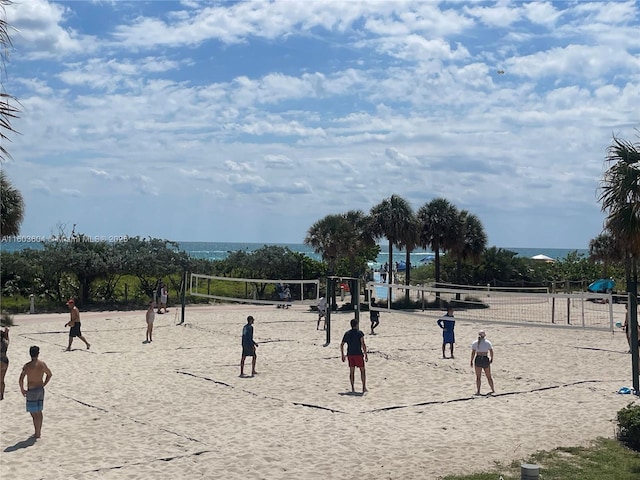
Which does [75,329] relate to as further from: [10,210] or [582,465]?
[582,465]

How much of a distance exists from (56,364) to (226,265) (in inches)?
856

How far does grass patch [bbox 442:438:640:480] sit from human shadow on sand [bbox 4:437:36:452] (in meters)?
5.62

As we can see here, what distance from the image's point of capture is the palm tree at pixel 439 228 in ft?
122

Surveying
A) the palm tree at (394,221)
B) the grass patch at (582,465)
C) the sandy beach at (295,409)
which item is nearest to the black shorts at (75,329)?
the sandy beach at (295,409)

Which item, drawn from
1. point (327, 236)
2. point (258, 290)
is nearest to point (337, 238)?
point (327, 236)

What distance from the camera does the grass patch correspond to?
834cm

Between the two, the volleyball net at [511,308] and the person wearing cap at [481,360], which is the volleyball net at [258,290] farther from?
the person wearing cap at [481,360]

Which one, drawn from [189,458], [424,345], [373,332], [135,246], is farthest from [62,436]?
[135,246]

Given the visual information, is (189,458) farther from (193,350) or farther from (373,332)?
(373,332)

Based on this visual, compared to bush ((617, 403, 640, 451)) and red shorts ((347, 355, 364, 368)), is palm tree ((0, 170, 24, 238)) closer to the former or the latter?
red shorts ((347, 355, 364, 368))

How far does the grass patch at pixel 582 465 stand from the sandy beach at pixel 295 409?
1.17 feet

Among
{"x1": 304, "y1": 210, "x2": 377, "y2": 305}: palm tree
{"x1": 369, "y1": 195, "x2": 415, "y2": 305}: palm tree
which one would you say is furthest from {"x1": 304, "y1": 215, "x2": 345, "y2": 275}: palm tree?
{"x1": 369, "y1": 195, "x2": 415, "y2": 305}: palm tree

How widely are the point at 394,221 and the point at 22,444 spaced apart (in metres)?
26.9

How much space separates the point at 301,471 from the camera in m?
8.84
